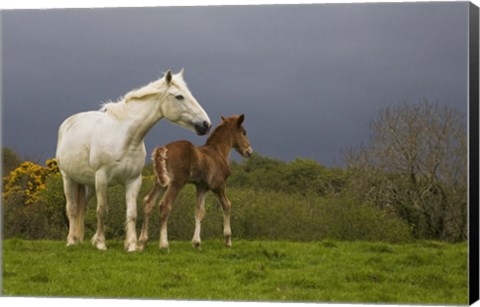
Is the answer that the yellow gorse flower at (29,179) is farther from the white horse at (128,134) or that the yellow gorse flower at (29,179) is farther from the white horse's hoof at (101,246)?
the white horse's hoof at (101,246)

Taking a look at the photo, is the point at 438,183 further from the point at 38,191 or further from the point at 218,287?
the point at 38,191

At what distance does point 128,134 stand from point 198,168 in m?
1.00

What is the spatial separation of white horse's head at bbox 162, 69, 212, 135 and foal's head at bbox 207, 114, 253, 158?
71cm

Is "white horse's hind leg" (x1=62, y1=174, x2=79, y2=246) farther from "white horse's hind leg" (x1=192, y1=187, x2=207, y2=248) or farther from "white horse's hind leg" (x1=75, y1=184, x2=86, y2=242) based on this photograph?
"white horse's hind leg" (x1=192, y1=187, x2=207, y2=248)

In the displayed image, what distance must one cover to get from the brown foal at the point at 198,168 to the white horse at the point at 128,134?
13.8 inches

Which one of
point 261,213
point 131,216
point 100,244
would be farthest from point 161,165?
point 261,213

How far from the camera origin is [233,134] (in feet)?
41.0

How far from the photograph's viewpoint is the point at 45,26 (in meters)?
12.4

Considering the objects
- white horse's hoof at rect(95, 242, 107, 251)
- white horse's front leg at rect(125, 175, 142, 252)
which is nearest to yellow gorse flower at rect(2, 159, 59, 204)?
white horse's hoof at rect(95, 242, 107, 251)

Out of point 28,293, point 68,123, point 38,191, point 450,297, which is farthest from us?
point 38,191

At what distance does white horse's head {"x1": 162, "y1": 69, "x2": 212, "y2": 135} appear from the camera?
38.5ft

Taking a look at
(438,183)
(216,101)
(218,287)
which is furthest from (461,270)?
(216,101)

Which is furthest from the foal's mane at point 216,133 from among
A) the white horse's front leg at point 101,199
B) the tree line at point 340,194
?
the white horse's front leg at point 101,199

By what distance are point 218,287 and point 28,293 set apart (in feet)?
7.55
